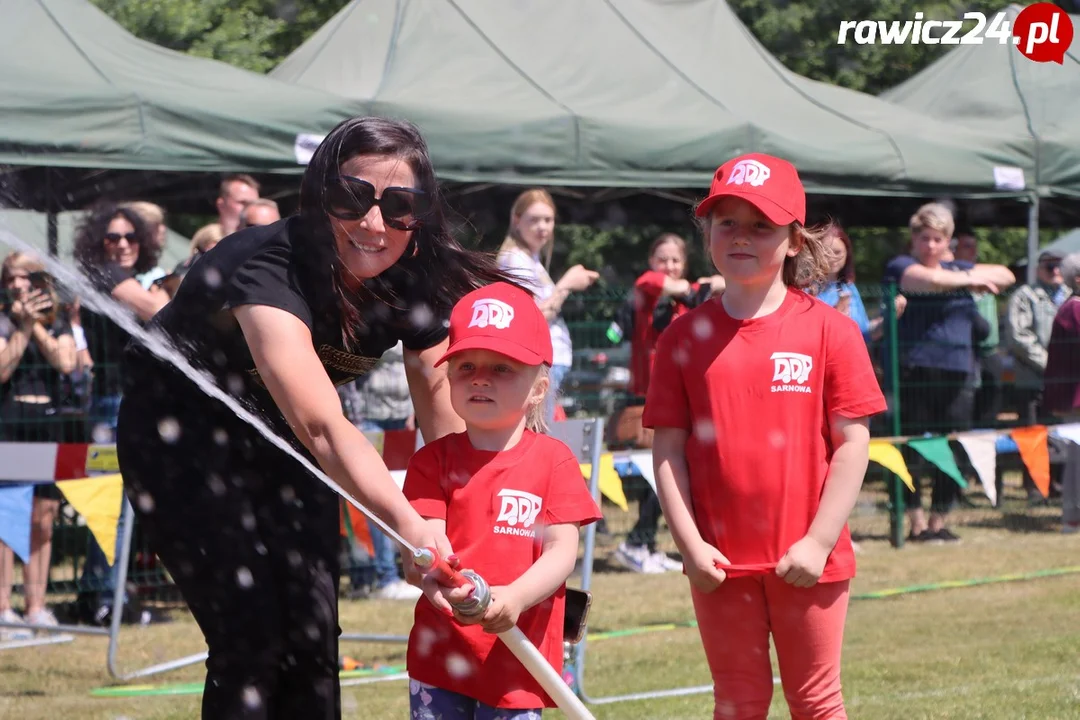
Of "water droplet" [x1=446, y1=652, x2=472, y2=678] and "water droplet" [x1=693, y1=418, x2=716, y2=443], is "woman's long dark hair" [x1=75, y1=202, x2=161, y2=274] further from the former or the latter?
"water droplet" [x1=446, y1=652, x2=472, y2=678]

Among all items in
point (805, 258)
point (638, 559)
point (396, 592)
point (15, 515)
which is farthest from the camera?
point (638, 559)

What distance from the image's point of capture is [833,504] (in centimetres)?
393

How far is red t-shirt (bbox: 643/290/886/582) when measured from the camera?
3.95m

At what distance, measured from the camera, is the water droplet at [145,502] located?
372 cm

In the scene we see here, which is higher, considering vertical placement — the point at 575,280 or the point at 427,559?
the point at 575,280

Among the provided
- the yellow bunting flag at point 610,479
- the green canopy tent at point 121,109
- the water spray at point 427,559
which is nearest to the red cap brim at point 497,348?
the water spray at point 427,559

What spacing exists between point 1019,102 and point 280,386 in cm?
1171

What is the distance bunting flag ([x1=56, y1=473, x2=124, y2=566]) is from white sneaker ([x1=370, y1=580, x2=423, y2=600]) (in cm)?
214

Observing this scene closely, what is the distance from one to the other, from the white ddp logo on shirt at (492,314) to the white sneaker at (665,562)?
6.29 m

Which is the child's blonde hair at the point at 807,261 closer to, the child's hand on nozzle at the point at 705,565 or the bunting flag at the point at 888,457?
the child's hand on nozzle at the point at 705,565

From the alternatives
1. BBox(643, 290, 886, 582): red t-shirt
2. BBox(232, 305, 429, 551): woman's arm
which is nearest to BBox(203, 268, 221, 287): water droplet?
BBox(232, 305, 429, 551): woman's arm

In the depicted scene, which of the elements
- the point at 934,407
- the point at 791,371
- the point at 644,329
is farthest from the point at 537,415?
the point at 934,407

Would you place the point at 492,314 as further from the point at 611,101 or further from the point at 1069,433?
the point at 1069,433

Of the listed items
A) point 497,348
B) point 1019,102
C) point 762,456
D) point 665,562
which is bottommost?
point 665,562
